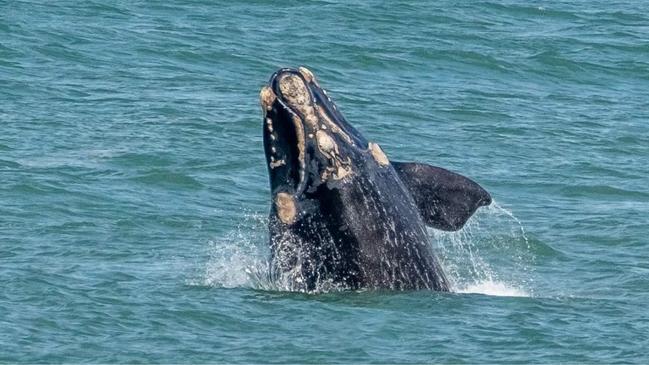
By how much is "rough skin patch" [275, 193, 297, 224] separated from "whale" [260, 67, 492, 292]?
1cm

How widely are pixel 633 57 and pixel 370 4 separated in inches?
290

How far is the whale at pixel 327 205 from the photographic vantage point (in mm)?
18484

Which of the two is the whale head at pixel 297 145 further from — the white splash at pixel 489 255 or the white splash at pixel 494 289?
the white splash at pixel 494 289

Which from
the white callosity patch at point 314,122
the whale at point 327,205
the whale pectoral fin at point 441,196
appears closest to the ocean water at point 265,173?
the whale at point 327,205

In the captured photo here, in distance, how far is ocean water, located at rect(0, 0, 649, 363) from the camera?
58.3ft

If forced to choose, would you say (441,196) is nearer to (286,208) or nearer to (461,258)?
(286,208)

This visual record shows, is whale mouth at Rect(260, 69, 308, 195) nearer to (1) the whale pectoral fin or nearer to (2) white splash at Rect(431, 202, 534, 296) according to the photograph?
(1) the whale pectoral fin

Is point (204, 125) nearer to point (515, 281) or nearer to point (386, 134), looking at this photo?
point (386, 134)

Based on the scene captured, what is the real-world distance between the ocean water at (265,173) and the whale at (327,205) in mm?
312

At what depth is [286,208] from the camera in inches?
725

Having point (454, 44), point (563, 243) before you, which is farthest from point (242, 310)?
point (454, 44)

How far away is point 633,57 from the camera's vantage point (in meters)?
39.4

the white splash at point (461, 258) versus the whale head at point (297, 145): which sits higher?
the whale head at point (297, 145)

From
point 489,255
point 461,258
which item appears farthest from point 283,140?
Answer: point 489,255
